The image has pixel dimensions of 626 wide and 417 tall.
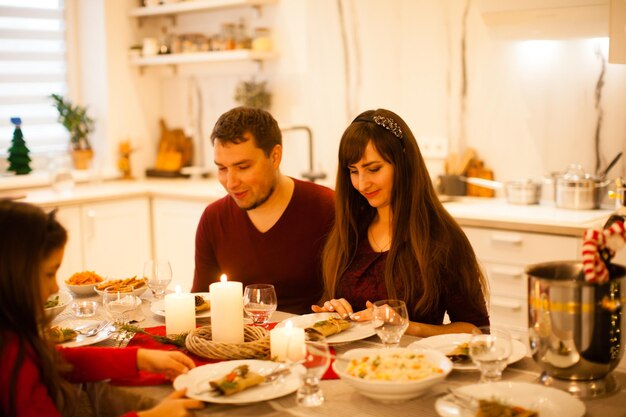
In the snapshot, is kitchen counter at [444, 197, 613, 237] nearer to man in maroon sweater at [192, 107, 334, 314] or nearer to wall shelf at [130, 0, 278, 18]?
man in maroon sweater at [192, 107, 334, 314]

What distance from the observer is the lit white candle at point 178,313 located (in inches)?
83.7

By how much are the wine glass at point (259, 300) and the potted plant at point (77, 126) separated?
3276 millimetres

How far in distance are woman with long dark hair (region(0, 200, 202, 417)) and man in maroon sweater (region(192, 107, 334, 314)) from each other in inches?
40.8

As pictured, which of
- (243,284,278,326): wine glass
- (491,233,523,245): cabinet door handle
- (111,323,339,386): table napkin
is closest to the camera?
(111,323,339,386): table napkin

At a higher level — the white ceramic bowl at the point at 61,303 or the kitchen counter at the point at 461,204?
the kitchen counter at the point at 461,204

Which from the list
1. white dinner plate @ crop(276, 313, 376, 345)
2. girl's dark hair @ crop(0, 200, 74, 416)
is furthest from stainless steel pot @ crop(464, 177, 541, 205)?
girl's dark hair @ crop(0, 200, 74, 416)

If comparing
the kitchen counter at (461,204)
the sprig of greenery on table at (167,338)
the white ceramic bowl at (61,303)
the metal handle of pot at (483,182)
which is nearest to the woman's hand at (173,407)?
the sprig of greenery on table at (167,338)

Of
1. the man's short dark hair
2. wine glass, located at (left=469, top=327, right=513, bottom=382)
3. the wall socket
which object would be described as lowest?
wine glass, located at (left=469, top=327, right=513, bottom=382)

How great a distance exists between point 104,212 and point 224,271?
199cm

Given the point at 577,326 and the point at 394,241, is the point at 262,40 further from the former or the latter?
the point at 577,326

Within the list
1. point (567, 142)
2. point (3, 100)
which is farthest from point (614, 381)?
point (3, 100)

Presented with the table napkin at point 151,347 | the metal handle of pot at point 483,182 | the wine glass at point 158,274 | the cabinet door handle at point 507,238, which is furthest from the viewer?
the metal handle of pot at point 483,182

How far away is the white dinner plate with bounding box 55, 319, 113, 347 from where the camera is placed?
2.05 meters

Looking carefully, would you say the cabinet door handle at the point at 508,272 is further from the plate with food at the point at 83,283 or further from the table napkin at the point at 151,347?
the plate with food at the point at 83,283
